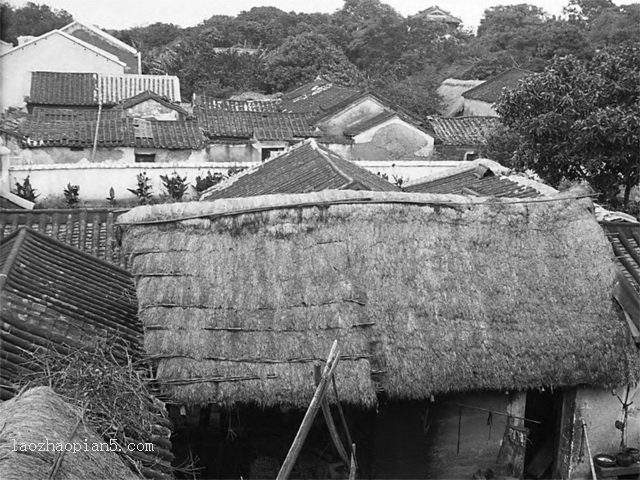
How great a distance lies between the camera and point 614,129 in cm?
1335

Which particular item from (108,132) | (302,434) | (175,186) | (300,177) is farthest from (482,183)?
(108,132)

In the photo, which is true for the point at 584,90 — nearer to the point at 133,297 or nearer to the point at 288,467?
the point at 133,297

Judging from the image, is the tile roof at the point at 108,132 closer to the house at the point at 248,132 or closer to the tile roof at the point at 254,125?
the house at the point at 248,132

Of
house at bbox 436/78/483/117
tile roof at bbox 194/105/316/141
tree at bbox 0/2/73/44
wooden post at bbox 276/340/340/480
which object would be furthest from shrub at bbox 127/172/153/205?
tree at bbox 0/2/73/44

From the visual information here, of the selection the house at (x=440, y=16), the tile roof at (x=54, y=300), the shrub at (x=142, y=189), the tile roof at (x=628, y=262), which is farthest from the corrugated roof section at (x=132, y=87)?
the house at (x=440, y=16)

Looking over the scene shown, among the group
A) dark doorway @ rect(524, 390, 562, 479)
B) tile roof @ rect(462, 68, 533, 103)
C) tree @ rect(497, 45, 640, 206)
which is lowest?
dark doorway @ rect(524, 390, 562, 479)

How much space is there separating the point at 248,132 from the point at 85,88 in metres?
8.66

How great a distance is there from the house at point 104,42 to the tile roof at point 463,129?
605 inches

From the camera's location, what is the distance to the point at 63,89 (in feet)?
89.8

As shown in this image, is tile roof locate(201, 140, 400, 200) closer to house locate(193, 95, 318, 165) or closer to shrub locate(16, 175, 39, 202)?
shrub locate(16, 175, 39, 202)

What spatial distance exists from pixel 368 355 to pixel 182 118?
56.3ft

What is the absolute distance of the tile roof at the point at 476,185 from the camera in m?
11.6

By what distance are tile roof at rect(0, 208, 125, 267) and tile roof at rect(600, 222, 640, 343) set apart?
656 centimetres

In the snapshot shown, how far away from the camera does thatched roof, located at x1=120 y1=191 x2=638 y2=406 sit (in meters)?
7.79
